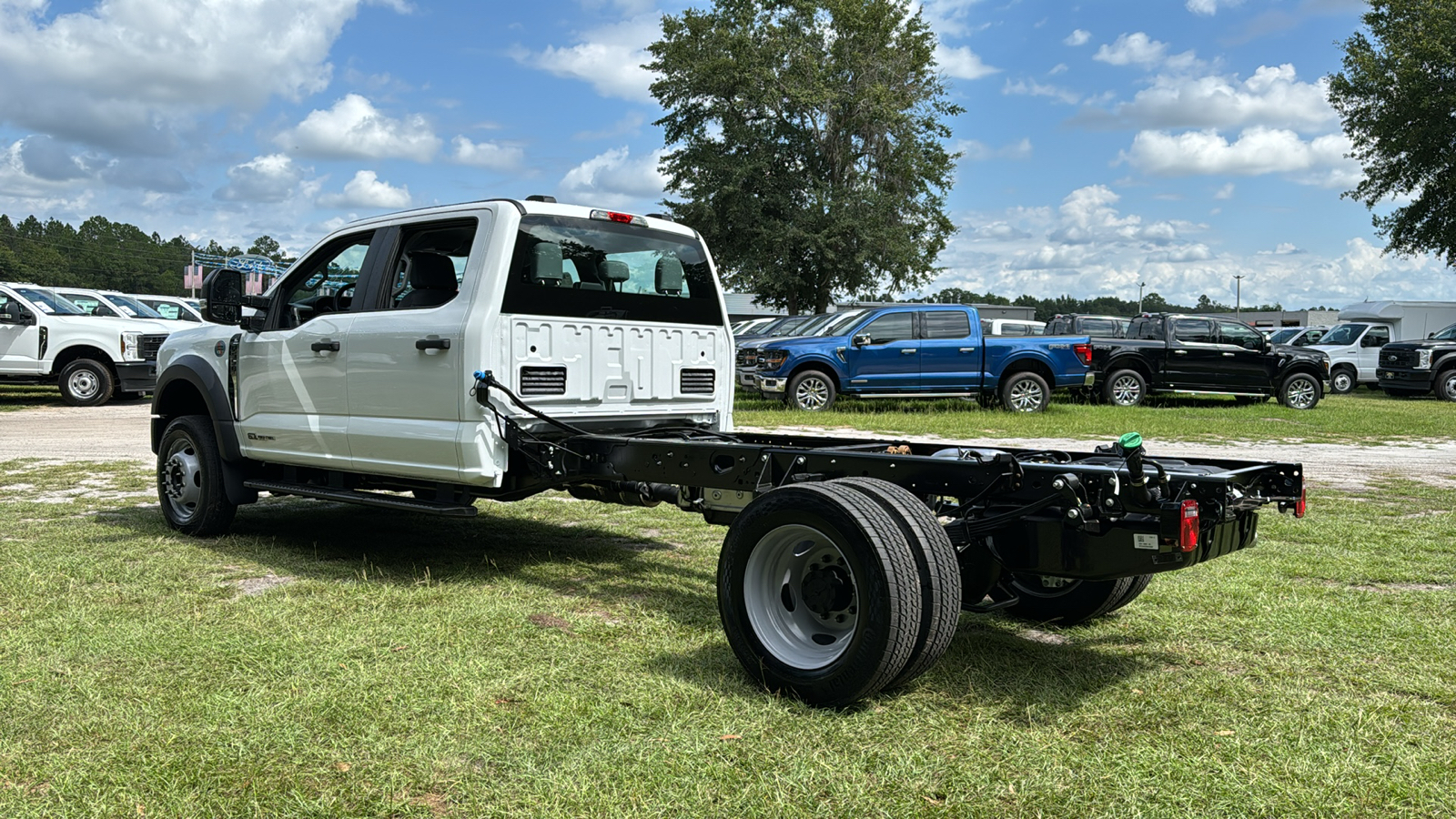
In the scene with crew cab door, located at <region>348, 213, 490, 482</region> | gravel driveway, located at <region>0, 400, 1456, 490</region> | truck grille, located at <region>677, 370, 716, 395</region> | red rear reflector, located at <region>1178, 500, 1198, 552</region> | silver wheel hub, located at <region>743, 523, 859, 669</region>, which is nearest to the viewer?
red rear reflector, located at <region>1178, 500, 1198, 552</region>

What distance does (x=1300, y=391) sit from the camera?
2073 cm

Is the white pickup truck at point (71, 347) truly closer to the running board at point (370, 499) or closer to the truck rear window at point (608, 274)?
the running board at point (370, 499)

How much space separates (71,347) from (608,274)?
15460 mm

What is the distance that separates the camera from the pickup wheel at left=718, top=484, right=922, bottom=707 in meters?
3.57

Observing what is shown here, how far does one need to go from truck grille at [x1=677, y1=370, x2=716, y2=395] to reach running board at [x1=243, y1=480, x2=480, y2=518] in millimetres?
1393

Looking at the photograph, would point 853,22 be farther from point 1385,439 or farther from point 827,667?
point 827,667

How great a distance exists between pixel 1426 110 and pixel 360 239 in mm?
33738

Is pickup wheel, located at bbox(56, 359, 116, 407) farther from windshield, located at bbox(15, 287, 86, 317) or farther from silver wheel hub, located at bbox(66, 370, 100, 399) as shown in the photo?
windshield, located at bbox(15, 287, 86, 317)

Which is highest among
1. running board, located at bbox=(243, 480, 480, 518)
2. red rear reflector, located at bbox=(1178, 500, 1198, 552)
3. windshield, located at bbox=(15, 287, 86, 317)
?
windshield, located at bbox=(15, 287, 86, 317)

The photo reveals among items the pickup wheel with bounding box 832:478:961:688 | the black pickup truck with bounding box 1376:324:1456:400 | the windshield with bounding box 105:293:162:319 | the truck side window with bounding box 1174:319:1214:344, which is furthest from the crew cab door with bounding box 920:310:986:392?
the pickup wheel with bounding box 832:478:961:688

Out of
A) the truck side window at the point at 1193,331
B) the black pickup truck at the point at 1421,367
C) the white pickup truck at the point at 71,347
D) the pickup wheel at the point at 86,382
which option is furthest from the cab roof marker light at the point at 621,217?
the black pickup truck at the point at 1421,367

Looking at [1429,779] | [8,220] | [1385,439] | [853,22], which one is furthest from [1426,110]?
[8,220]

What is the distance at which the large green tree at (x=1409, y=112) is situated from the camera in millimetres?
30453

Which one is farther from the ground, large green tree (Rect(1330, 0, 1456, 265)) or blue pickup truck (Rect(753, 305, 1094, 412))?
large green tree (Rect(1330, 0, 1456, 265))
